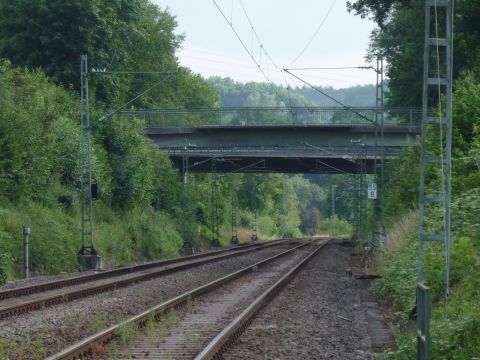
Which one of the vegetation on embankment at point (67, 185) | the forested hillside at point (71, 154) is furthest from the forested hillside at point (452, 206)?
the vegetation on embankment at point (67, 185)

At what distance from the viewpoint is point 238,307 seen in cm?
1922

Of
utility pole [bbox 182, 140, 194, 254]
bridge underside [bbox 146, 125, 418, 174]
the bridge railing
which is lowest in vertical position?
utility pole [bbox 182, 140, 194, 254]

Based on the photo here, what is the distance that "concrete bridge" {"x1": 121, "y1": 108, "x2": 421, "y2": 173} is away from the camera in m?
55.2

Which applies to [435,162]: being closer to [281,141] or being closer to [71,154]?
[71,154]

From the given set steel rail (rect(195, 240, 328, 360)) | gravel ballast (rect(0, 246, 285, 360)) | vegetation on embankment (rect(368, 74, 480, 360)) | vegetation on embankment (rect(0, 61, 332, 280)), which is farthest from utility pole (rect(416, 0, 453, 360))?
vegetation on embankment (rect(0, 61, 332, 280))

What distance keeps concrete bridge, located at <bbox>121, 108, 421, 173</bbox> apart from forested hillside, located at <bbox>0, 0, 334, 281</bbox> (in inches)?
94.9

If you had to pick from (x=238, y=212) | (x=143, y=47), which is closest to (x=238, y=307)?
(x=143, y=47)

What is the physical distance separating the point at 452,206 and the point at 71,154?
2638 centimetres

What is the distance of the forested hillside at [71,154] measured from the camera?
113ft

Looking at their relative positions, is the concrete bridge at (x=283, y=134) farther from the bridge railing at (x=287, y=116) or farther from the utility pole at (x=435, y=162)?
the utility pole at (x=435, y=162)

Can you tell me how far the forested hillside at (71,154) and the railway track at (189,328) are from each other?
842 centimetres

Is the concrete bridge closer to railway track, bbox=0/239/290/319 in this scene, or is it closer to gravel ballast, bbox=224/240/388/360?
railway track, bbox=0/239/290/319

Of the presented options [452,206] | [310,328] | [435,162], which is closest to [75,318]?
[310,328]

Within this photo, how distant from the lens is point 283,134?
5725 cm
